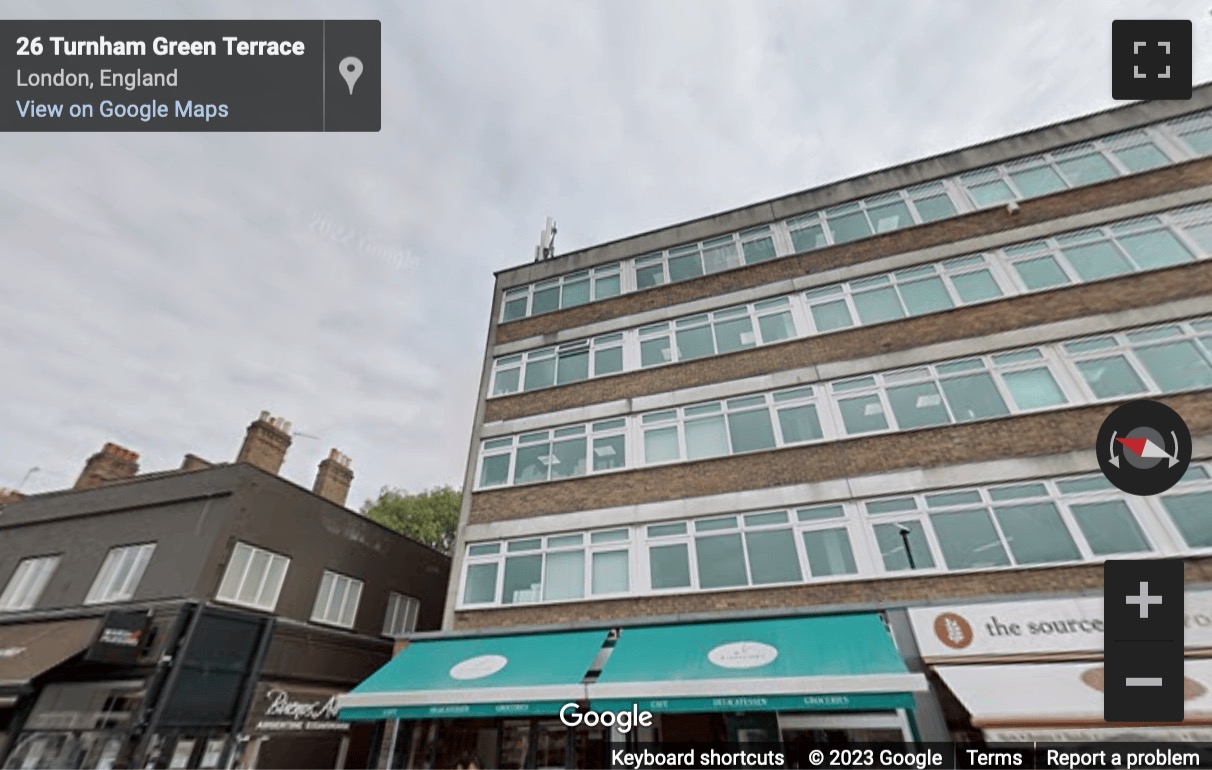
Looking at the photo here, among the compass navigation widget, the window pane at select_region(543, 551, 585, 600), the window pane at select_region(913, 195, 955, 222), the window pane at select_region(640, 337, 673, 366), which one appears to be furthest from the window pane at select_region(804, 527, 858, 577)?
the window pane at select_region(913, 195, 955, 222)

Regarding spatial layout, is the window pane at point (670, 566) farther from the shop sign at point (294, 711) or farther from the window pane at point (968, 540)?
the shop sign at point (294, 711)

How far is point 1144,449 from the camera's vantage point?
28.0 ft

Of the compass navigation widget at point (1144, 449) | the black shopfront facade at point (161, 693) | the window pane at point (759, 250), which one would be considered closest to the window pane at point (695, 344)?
the window pane at point (759, 250)

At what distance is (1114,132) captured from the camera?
543 inches

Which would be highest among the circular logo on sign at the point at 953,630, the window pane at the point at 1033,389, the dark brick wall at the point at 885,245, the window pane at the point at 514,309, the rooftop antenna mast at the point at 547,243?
the rooftop antenna mast at the point at 547,243

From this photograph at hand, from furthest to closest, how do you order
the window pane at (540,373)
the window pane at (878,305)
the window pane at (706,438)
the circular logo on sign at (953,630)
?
the window pane at (540,373) < the window pane at (878,305) < the window pane at (706,438) < the circular logo on sign at (953,630)

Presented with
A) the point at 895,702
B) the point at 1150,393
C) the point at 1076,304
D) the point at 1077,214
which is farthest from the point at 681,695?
the point at 1077,214

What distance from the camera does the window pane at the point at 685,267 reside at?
53.0 feet

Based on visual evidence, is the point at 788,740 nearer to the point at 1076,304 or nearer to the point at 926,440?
the point at 926,440

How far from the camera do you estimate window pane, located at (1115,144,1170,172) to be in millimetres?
12891

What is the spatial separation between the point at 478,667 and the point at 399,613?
7.99 meters

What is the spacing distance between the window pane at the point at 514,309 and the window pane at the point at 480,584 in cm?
775

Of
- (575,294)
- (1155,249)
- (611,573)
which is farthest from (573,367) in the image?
(1155,249)

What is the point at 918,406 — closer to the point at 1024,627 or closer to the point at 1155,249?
the point at 1024,627
